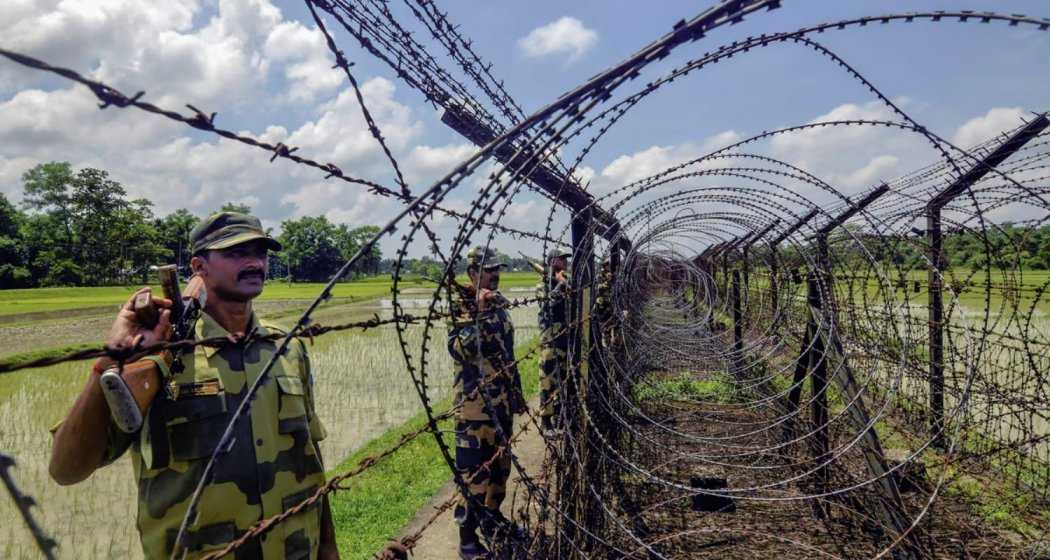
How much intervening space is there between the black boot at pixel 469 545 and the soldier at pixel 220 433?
5.80ft

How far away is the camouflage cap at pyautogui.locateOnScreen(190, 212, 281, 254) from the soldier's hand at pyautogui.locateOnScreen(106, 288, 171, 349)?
464mm

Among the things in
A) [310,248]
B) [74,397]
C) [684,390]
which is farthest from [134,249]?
[684,390]

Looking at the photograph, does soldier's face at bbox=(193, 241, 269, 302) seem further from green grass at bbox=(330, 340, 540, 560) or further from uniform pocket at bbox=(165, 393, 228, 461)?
green grass at bbox=(330, 340, 540, 560)

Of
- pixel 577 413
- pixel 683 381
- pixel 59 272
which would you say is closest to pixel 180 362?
pixel 577 413

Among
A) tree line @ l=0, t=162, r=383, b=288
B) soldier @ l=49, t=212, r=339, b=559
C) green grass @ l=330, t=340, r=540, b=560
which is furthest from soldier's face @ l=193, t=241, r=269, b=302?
tree line @ l=0, t=162, r=383, b=288

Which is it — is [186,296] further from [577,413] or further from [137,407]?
[577,413]

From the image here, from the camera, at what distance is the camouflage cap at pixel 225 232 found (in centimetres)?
195

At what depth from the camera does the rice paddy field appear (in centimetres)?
516

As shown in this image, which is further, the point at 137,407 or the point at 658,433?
the point at 658,433

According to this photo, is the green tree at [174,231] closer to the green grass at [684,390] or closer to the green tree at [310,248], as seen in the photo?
the green tree at [310,248]

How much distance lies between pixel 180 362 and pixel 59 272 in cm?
4964

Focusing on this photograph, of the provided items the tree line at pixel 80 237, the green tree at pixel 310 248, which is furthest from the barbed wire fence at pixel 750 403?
the green tree at pixel 310 248

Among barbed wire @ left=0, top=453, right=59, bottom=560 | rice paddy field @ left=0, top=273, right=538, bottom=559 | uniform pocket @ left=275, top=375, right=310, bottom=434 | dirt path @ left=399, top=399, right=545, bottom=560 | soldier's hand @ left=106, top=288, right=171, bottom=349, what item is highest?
soldier's hand @ left=106, top=288, right=171, bottom=349

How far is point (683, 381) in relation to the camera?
8875mm
